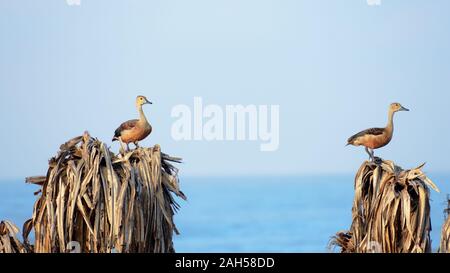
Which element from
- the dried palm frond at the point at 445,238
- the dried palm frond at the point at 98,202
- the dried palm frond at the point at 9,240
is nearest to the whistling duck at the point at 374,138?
the dried palm frond at the point at 445,238

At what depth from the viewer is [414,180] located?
504 inches

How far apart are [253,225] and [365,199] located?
88.2 m

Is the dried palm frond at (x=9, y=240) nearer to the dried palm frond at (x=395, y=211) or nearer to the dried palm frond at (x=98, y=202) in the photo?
the dried palm frond at (x=98, y=202)

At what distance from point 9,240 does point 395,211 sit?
4430 millimetres

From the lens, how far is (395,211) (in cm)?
1272

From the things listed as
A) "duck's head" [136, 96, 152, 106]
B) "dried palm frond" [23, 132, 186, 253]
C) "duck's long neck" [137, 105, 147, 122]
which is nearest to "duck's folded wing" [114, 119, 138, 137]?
"duck's long neck" [137, 105, 147, 122]

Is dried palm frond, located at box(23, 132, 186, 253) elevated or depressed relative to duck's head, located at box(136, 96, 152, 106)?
depressed

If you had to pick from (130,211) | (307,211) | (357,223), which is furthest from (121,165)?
(307,211)

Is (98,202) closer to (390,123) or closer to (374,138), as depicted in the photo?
(374,138)

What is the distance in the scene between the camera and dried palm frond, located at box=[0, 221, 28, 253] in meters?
12.5

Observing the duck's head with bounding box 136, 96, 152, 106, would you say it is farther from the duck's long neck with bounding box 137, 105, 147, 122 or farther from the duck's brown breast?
the duck's brown breast

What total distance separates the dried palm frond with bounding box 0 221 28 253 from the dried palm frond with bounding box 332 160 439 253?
3981mm

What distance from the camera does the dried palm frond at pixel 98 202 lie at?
1217cm
